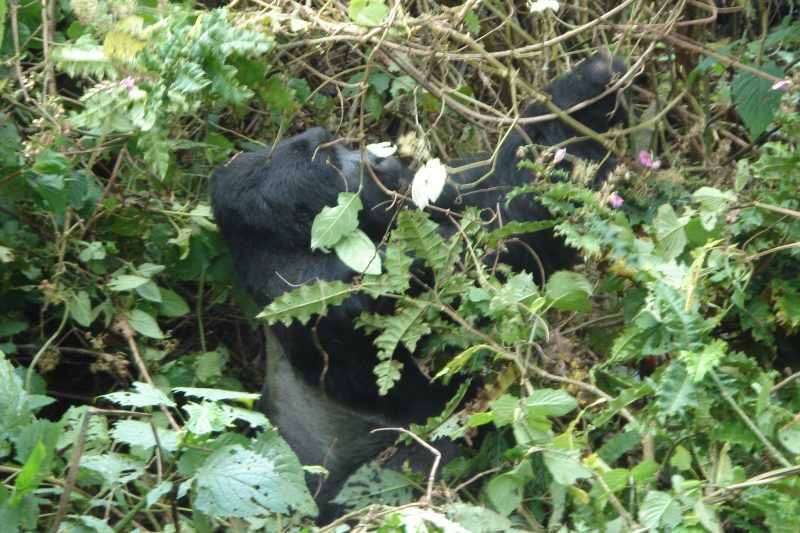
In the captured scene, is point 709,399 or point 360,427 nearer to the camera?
point 709,399

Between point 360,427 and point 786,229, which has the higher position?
point 786,229

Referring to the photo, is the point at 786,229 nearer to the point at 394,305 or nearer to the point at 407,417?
the point at 394,305

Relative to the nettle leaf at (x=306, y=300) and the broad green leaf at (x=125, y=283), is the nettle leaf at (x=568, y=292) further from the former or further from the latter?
the broad green leaf at (x=125, y=283)

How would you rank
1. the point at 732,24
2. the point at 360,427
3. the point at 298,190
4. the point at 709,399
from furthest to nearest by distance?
the point at 732,24 < the point at 360,427 < the point at 298,190 < the point at 709,399

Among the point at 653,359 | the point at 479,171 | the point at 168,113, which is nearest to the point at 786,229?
the point at 653,359

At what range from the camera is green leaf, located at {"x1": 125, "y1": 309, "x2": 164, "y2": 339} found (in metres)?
2.76

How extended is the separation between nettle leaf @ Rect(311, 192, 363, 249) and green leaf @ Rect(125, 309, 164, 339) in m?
0.67

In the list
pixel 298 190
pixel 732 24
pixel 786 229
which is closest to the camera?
pixel 786 229

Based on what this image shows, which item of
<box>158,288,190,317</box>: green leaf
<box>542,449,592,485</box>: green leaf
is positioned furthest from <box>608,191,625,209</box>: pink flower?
<box>158,288,190,317</box>: green leaf

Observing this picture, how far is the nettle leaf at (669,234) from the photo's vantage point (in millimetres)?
2107

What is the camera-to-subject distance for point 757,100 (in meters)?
2.42

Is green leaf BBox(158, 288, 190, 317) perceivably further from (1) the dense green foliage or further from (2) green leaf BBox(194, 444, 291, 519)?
(2) green leaf BBox(194, 444, 291, 519)

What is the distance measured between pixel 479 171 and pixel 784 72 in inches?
30.6

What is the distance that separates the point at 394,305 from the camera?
101 inches
